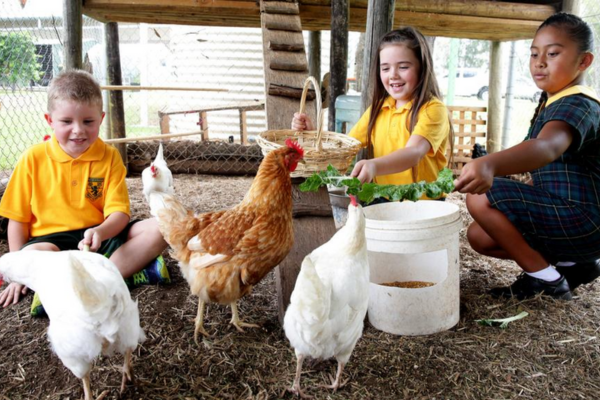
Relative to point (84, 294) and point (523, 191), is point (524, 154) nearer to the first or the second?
point (523, 191)

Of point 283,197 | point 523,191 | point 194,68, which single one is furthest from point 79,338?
point 194,68

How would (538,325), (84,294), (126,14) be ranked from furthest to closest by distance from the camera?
(126,14) < (538,325) < (84,294)

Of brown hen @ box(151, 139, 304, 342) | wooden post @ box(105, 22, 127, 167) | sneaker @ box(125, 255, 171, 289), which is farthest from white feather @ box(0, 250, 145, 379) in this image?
wooden post @ box(105, 22, 127, 167)

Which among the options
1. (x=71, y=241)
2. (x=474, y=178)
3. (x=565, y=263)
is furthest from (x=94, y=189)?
(x=565, y=263)

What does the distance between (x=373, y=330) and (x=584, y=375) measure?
2.98ft

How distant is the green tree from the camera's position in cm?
476

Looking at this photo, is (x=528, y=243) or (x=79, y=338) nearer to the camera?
(x=79, y=338)

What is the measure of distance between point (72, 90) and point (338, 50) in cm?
286

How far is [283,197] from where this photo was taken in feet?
6.97

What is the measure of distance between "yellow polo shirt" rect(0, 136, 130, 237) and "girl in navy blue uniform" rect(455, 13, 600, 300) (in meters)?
2.00

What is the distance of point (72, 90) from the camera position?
7.38 feet

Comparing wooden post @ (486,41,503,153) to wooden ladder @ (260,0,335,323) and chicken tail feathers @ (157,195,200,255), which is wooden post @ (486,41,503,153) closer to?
wooden ladder @ (260,0,335,323)

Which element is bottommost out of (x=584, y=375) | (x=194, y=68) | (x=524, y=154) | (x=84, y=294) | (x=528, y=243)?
(x=584, y=375)

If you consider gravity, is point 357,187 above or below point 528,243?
above
